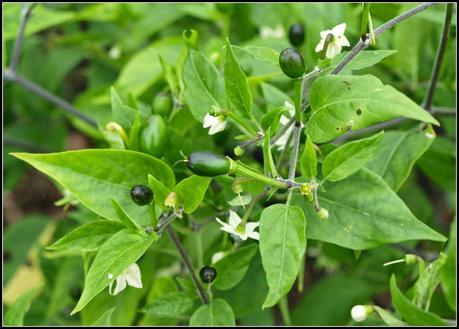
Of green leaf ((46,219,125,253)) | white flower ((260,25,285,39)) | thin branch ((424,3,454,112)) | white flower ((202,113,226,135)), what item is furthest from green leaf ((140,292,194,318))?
white flower ((260,25,285,39))

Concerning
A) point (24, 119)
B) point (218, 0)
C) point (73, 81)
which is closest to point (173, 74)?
point (218, 0)

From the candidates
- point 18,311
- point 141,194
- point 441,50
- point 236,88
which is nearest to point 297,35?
point 441,50

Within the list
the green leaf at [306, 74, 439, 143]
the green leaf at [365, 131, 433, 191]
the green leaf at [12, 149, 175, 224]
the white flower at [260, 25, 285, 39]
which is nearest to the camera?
the green leaf at [306, 74, 439, 143]

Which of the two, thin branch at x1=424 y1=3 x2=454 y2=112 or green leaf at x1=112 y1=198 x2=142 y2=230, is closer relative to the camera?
green leaf at x1=112 y1=198 x2=142 y2=230

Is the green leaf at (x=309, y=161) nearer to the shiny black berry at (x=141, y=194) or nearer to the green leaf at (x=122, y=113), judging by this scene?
the shiny black berry at (x=141, y=194)

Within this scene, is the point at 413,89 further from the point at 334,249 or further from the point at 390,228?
the point at 390,228

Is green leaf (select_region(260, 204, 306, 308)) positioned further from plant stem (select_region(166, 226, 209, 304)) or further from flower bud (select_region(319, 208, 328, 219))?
plant stem (select_region(166, 226, 209, 304))

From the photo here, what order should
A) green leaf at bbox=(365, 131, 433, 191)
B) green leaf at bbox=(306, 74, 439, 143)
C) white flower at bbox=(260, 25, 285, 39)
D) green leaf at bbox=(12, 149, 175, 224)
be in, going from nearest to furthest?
green leaf at bbox=(306, 74, 439, 143)
green leaf at bbox=(12, 149, 175, 224)
green leaf at bbox=(365, 131, 433, 191)
white flower at bbox=(260, 25, 285, 39)
